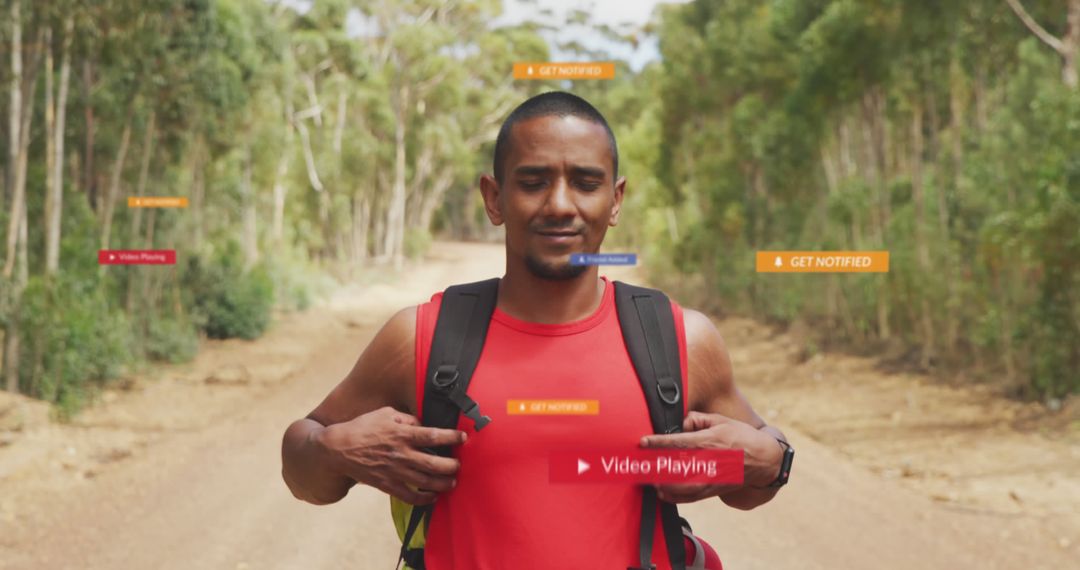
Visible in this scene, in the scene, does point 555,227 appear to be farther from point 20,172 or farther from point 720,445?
point 20,172

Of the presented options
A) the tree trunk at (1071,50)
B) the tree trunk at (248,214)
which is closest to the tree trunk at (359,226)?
the tree trunk at (248,214)

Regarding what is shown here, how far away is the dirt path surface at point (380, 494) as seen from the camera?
692 centimetres

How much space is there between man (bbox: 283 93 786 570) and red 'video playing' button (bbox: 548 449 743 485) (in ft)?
0.06

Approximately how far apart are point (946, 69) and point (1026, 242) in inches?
209

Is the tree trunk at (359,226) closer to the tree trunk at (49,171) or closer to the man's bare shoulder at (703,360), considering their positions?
the tree trunk at (49,171)

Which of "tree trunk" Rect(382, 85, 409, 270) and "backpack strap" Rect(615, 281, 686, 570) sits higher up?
"tree trunk" Rect(382, 85, 409, 270)

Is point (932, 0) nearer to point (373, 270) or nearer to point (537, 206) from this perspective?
point (537, 206)

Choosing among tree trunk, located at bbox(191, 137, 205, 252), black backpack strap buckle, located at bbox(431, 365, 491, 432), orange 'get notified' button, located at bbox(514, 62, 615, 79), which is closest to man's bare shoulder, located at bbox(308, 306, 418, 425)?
black backpack strap buckle, located at bbox(431, 365, 491, 432)

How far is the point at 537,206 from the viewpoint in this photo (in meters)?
1.96

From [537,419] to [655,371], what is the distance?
241 millimetres

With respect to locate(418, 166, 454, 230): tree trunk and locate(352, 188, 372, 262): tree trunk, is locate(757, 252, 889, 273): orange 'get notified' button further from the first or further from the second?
locate(418, 166, 454, 230): tree trunk

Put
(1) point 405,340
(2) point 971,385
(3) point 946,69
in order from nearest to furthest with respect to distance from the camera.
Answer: (1) point 405,340 < (2) point 971,385 < (3) point 946,69

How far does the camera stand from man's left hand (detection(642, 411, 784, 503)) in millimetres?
1860

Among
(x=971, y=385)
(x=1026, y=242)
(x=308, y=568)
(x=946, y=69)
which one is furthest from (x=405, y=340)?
(x=946, y=69)
